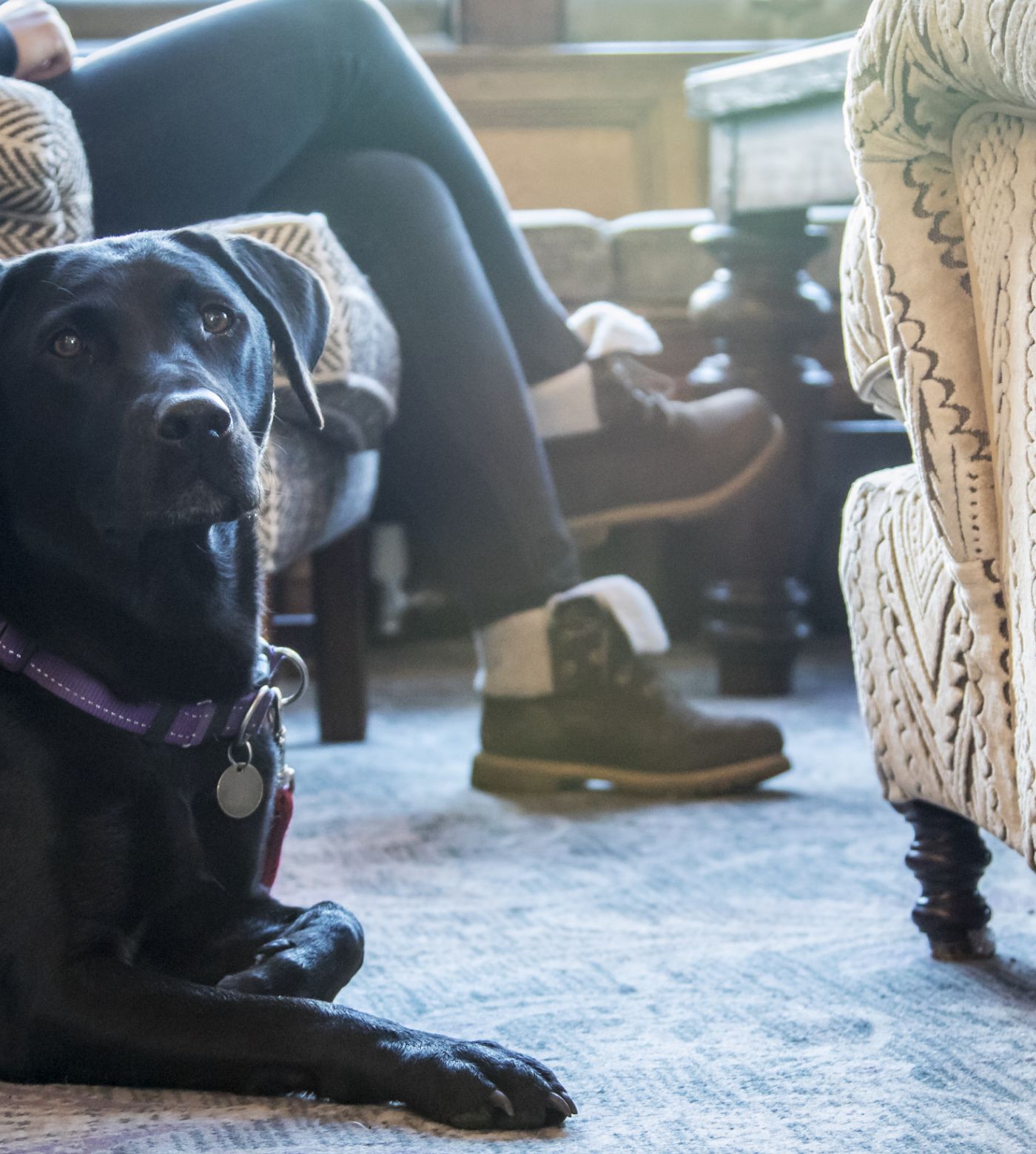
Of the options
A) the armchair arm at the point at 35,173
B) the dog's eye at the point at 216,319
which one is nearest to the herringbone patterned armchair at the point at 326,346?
the armchair arm at the point at 35,173

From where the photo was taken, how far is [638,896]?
4.50 feet

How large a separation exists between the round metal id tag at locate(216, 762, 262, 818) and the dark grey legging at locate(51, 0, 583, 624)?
0.75 metres

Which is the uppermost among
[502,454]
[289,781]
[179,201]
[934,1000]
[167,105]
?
[167,105]

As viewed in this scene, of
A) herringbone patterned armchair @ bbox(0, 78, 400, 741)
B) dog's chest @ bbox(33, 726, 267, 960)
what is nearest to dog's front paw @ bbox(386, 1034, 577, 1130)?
dog's chest @ bbox(33, 726, 267, 960)

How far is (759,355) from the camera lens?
234 cm

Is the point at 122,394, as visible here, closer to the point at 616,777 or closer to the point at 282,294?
the point at 282,294

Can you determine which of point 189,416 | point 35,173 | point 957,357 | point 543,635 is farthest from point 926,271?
point 543,635

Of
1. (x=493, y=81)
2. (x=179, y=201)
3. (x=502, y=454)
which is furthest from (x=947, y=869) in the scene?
(x=493, y=81)

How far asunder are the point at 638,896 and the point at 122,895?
22.6 inches

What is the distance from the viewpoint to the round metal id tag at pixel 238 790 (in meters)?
1.03

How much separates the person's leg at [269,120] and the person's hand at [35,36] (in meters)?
0.03

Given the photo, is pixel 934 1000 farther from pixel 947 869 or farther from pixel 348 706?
pixel 348 706

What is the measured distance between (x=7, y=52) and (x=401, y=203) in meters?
0.47

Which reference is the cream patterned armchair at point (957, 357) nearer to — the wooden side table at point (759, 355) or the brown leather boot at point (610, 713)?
the brown leather boot at point (610, 713)
